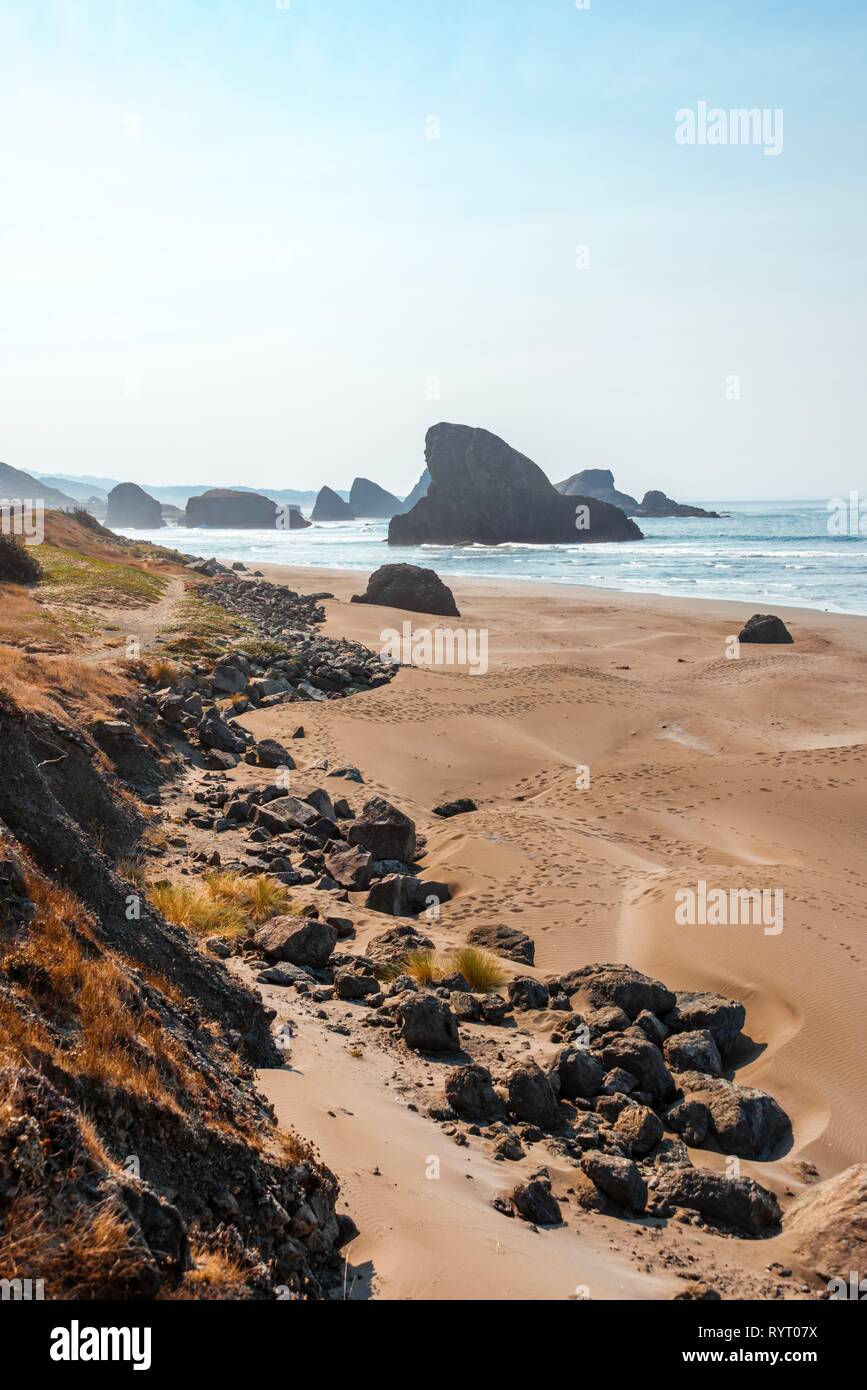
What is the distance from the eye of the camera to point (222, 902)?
9.66 meters

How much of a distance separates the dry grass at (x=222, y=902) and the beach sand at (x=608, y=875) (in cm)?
111

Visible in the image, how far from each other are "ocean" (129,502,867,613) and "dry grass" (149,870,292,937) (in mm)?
38121

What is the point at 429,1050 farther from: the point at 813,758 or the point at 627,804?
the point at 813,758

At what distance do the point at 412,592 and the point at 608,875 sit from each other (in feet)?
97.7

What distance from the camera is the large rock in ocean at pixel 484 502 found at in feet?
411

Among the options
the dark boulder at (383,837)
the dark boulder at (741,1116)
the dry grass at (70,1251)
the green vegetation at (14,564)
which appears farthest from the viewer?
the green vegetation at (14,564)

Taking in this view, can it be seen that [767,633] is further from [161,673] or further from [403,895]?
[403,895]

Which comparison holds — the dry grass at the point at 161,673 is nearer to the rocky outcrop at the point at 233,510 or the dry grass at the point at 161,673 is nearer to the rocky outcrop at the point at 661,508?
the rocky outcrop at the point at 661,508

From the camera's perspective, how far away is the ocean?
5156 centimetres

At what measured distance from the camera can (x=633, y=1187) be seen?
19.0ft

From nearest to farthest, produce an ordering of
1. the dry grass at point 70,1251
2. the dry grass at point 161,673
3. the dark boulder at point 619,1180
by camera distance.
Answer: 1. the dry grass at point 70,1251
2. the dark boulder at point 619,1180
3. the dry grass at point 161,673

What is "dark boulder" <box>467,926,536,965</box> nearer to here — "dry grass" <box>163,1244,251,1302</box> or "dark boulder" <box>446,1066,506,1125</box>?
"dark boulder" <box>446,1066,506,1125</box>

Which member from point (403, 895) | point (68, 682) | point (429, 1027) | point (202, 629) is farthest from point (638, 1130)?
point (202, 629)

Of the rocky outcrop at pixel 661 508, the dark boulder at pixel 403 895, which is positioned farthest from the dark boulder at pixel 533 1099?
the rocky outcrop at pixel 661 508
